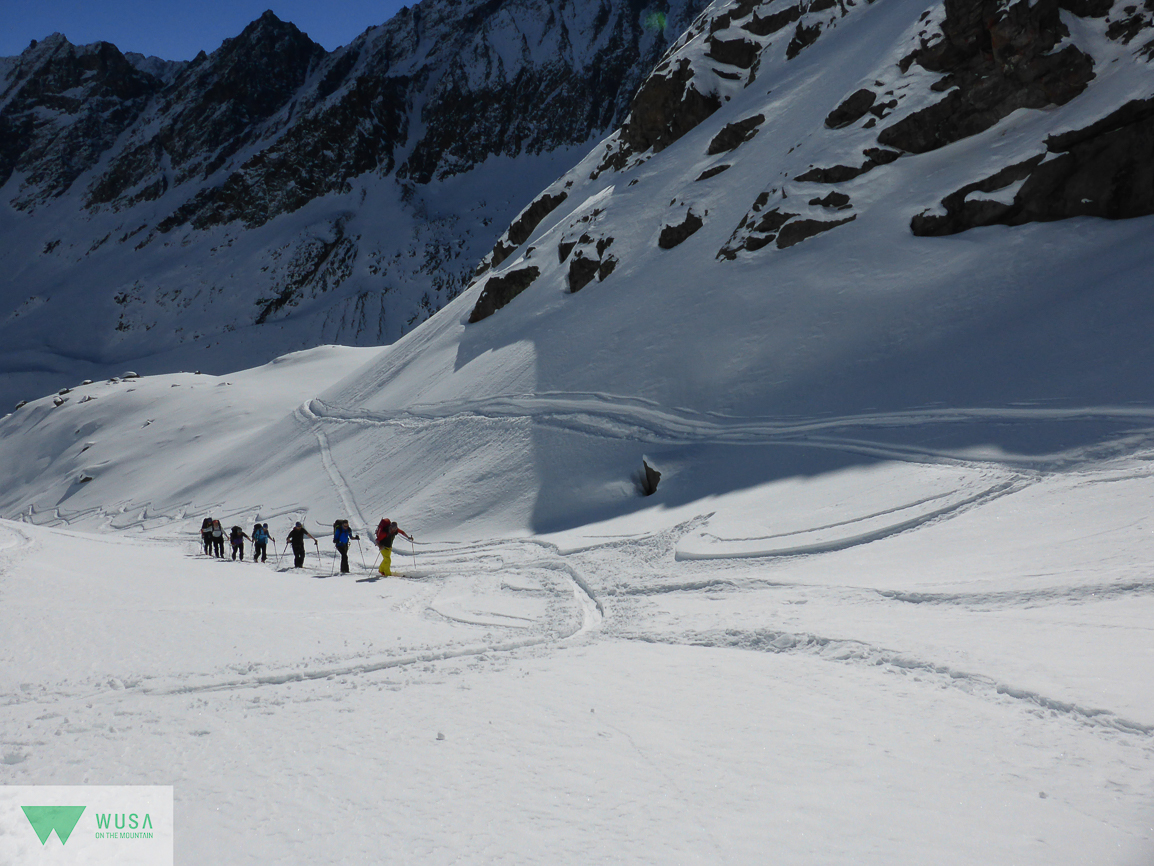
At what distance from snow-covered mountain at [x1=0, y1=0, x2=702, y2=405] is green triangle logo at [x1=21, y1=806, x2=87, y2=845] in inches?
3389

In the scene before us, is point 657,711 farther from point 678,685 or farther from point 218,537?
point 218,537

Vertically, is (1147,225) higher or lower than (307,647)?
higher

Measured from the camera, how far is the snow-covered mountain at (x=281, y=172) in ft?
299

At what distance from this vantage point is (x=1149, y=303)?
52.2 feet

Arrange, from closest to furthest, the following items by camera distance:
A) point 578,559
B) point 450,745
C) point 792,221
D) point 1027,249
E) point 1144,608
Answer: point 450,745 → point 1144,608 → point 578,559 → point 1027,249 → point 792,221

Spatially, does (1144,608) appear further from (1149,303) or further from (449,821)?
(1149,303)

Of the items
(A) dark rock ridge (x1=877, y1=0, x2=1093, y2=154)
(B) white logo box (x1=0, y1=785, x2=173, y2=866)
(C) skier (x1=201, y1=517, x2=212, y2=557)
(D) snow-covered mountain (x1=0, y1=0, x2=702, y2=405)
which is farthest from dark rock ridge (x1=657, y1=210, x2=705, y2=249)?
(D) snow-covered mountain (x1=0, y1=0, x2=702, y2=405)

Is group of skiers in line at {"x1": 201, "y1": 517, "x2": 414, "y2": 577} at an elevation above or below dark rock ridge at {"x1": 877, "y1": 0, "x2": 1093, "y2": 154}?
below

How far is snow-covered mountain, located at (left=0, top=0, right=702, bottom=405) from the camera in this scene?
91000 millimetres

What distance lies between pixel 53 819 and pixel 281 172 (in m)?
119

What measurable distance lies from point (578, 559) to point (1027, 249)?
16.4 meters

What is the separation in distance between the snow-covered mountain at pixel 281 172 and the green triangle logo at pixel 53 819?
8607cm

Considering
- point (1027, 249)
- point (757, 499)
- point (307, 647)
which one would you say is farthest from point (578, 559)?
point (1027, 249)

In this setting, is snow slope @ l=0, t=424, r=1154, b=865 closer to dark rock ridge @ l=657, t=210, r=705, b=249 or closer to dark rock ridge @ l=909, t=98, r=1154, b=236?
dark rock ridge @ l=909, t=98, r=1154, b=236
